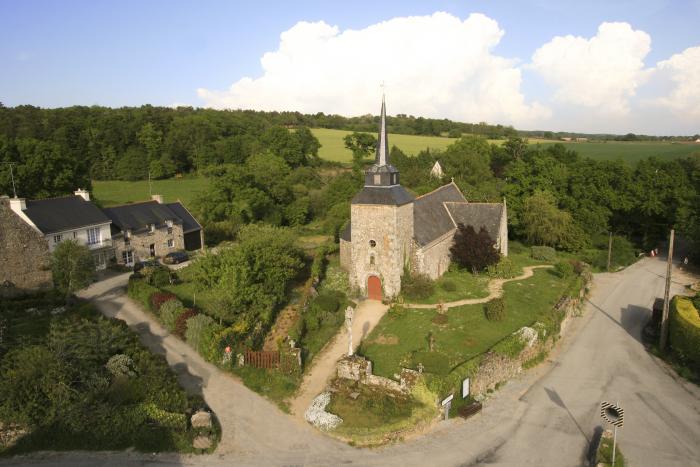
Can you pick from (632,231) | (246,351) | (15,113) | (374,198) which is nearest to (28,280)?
(246,351)

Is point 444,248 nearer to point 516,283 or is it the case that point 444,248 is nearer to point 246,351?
point 516,283

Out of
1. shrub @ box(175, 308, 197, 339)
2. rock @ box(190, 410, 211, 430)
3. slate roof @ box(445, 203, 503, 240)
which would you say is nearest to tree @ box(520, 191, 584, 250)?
slate roof @ box(445, 203, 503, 240)

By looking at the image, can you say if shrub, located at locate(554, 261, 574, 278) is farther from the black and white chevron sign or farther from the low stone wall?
the low stone wall

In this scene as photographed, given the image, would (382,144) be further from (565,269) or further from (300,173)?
(300,173)

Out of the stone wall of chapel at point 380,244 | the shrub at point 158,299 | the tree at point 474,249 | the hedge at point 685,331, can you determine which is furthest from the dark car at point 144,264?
the hedge at point 685,331

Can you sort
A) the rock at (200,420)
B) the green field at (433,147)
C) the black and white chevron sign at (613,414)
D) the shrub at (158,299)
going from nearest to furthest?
the black and white chevron sign at (613,414)
the rock at (200,420)
the shrub at (158,299)
the green field at (433,147)

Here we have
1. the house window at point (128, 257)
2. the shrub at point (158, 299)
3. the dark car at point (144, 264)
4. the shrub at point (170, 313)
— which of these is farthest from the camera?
the house window at point (128, 257)

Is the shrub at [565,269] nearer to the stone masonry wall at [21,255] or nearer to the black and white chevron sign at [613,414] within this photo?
the black and white chevron sign at [613,414]
